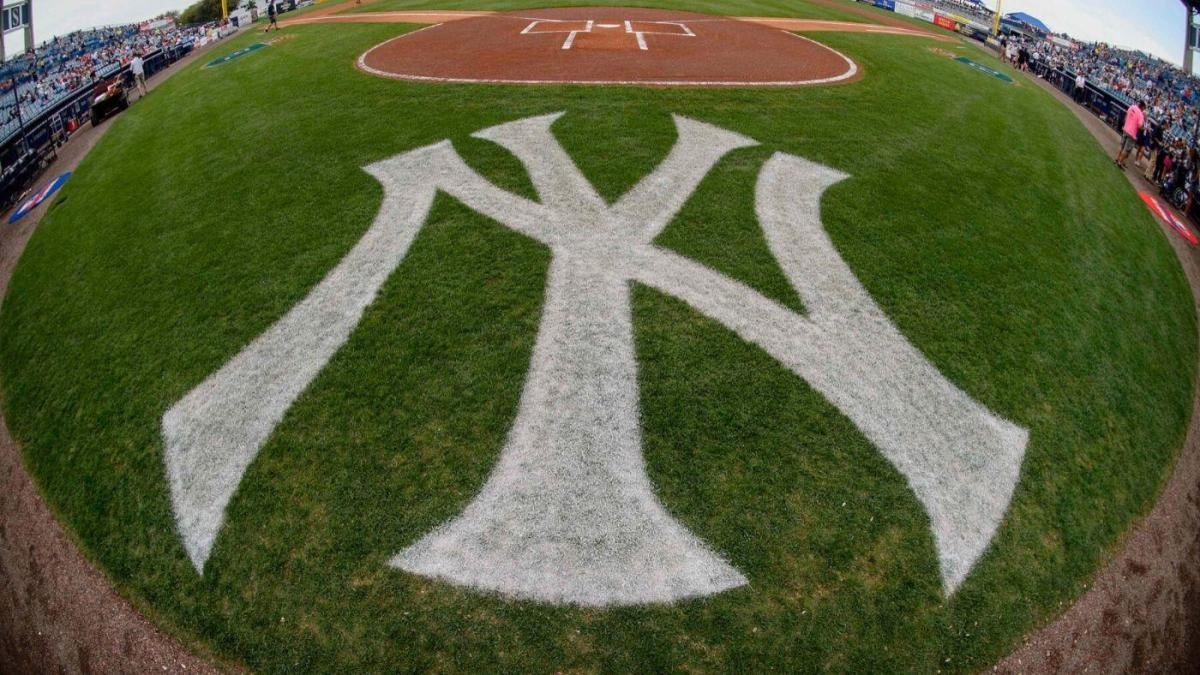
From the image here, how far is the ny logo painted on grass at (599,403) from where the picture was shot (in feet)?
31.8

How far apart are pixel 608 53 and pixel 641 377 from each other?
1963cm

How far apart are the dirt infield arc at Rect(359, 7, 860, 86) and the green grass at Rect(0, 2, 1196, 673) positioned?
8.38 feet

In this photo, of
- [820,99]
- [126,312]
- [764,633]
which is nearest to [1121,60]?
[820,99]

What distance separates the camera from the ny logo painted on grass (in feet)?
31.8

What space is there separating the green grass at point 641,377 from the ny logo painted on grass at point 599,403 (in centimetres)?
Answer: 34

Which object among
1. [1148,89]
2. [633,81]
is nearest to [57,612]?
[633,81]

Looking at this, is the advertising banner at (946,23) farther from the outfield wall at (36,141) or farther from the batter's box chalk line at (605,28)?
the outfield wall at (36,141)

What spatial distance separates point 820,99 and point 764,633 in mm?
19831

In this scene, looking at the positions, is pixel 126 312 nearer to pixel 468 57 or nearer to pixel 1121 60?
pixel 468 57

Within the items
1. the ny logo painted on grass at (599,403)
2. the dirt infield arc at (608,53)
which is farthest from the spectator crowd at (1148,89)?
the ny logo painted on grass at (599,403)

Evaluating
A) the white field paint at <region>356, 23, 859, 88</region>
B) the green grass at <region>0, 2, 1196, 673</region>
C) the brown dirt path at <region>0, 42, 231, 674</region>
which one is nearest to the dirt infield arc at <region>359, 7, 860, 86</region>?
the white field paint at <region>356, 23, 859, 88</region>

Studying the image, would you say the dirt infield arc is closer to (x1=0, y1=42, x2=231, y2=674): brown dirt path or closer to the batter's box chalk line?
the batter's box chalk line

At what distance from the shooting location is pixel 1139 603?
10477 millimetres

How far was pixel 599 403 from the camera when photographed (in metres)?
11.5
